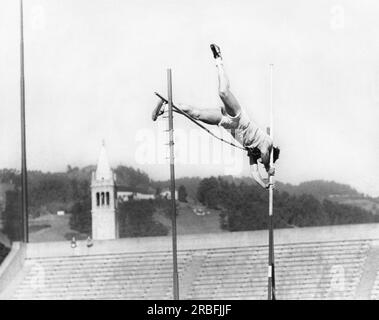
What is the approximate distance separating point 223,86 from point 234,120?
0.67 m

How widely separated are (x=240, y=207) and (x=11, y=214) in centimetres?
467

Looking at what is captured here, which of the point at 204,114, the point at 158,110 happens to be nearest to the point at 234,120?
the point at 204,114

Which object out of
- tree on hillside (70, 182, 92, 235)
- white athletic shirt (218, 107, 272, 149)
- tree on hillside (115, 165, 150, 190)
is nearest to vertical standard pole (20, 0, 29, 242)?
tree on hillside (70, 182, 92, 235)

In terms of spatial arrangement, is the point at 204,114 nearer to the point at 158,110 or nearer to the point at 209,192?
the point at 158,110

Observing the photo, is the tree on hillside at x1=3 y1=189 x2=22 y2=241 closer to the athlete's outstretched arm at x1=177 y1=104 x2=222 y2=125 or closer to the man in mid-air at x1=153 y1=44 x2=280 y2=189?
the man in mid-air at x1=153 y1=44 x2=280 y2=189

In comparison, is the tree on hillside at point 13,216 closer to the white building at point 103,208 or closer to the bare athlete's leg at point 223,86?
the white building at point 103,208

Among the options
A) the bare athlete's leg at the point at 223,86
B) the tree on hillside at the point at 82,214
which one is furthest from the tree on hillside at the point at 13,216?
the bare athlete's leg at the point at 223,86

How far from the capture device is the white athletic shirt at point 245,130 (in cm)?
1906

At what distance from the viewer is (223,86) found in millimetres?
18609

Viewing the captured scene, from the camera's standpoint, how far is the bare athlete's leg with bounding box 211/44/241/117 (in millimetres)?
18609

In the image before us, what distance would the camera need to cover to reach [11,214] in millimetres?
25375

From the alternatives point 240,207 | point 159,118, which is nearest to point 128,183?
point 240,207
